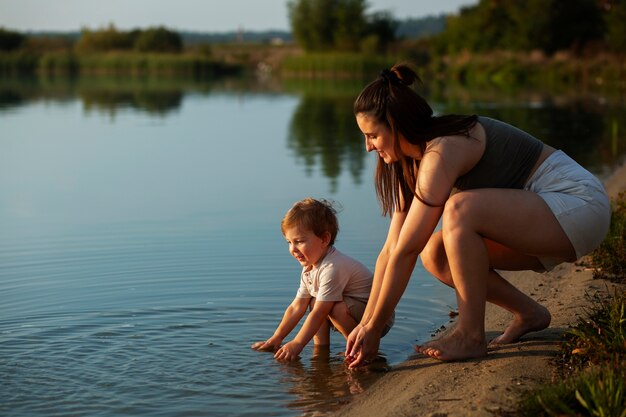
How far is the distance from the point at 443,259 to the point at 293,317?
0.91m

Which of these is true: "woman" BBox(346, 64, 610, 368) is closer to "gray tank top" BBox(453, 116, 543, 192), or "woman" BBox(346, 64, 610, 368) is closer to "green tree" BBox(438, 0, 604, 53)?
"gray tank top" BBox(453, 116, 543, 192)

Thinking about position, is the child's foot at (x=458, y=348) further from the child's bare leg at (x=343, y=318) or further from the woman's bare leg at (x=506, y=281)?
the child's bare leg at (x=343, y=318)

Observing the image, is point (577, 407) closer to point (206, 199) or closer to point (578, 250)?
point (578, 250)

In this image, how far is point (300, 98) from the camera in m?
32.1

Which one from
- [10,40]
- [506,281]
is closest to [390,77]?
[506,281]

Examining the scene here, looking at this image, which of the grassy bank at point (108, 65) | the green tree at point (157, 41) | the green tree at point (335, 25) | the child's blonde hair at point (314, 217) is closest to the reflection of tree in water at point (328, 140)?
the child's blonde hair at point (314, 217)

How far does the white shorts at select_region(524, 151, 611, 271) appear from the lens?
435 centimetres

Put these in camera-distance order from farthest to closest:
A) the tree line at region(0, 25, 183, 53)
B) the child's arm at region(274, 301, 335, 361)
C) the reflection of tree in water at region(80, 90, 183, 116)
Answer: the tree line at region(0, 25, 183, 53), the reflection of tree in water at region(80, 90, 183, 116), the child's arm at region(274, 301, 335, 361)

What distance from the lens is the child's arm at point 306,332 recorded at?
4.92m

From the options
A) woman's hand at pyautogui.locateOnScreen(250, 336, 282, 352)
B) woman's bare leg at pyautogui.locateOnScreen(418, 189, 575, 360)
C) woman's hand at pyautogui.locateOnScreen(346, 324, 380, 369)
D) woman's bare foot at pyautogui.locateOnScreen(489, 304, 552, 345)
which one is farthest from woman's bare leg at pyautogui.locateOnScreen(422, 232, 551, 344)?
woman's hand at pyautogui.locateOnScreen(250, 336, 282, 352)

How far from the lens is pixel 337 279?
493cm

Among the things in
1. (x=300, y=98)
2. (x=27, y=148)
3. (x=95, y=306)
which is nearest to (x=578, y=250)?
(x=95, y=306)

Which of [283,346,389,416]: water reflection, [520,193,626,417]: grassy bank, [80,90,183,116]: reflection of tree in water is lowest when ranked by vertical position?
[80,90,183,116]: reflection of tree in water

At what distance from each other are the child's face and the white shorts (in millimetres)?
1036
